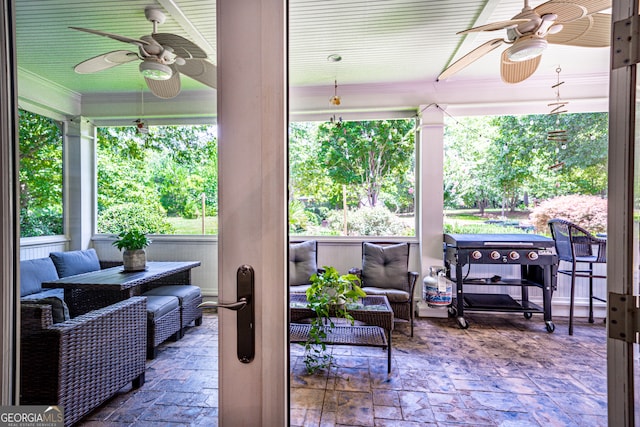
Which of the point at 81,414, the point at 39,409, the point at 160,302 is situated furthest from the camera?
the point at 81,414

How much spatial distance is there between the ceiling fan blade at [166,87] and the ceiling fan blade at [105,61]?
160 millimetres

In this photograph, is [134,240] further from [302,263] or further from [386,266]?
[386,266]

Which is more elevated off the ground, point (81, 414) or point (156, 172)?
point (156, 172)

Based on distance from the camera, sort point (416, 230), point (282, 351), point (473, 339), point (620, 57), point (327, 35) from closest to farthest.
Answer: point (620, 57) → point (282, 351) → point (327, 35) → point (473, 339) → point (416, 230)

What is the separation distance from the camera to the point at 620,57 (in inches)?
30.4

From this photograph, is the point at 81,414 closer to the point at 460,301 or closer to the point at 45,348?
the point at 45,348

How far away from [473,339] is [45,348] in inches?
132

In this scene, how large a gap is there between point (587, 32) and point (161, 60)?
105 inches

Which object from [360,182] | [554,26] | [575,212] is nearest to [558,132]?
[575,212]

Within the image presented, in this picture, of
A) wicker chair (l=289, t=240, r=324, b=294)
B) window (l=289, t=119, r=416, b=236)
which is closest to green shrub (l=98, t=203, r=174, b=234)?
wicker chair (l=289, t=240, r=324, b=294)

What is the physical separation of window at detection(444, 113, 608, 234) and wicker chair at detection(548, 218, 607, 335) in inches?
19.2

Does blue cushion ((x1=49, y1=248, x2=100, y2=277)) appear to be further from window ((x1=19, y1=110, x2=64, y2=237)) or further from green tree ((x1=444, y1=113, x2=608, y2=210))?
green tree ((x1=444, y1=113, x2=608, y2=210))

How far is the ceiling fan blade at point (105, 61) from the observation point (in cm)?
109

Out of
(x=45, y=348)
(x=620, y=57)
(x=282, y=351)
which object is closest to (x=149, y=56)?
(x=282, y=351)
